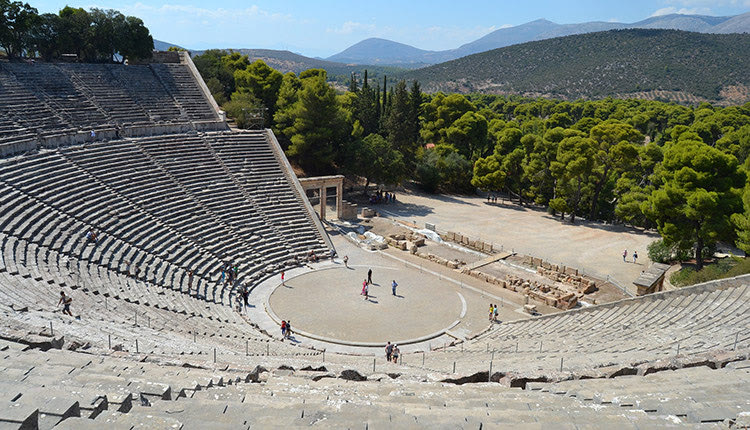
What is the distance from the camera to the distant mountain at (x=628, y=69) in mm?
131000

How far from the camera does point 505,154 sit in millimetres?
49312

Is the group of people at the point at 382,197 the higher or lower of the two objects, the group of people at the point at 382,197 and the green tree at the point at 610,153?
the lower

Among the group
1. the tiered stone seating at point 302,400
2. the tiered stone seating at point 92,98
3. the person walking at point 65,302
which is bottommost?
the person walking at point 65,302

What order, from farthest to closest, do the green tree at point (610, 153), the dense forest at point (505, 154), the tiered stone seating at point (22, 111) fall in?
the green tree at point (610, 153) → the tiered stone seating at point (22, 111) → the dense forest at point (505, 154)

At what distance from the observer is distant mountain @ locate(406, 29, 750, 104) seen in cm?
13100

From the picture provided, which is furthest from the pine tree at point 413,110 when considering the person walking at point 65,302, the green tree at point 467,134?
the person walking at point 65,302

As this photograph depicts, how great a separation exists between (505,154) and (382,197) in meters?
13.8

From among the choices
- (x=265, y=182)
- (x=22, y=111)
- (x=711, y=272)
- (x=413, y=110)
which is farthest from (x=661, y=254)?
(x=22, y=111)

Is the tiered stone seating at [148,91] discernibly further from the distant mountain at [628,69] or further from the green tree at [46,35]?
the distant mountain at [628,69]

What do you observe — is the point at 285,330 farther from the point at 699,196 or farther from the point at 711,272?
the point at 699,196

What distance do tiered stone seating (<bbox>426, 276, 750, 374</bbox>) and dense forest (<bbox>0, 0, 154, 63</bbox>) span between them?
38901 mm

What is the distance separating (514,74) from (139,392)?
18752 cm

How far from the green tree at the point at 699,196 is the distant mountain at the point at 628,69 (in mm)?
116258

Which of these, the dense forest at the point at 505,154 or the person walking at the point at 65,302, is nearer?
the person walking at the point at 65,302
